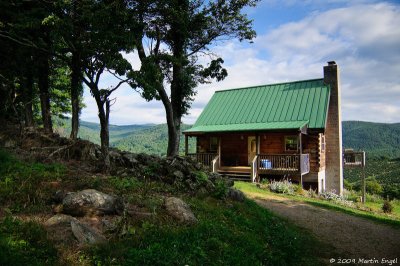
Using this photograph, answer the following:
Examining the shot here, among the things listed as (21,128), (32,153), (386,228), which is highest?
(21,128)

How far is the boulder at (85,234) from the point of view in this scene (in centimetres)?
487

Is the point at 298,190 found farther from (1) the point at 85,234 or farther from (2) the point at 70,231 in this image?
(2) the point at 70,231

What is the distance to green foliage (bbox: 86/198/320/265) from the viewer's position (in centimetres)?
486

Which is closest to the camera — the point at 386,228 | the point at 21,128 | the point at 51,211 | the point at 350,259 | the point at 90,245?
→ the point at 90,245

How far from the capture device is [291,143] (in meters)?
23.7

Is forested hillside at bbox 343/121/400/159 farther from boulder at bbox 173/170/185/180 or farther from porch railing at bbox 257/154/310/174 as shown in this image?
boulder at bbox 173/170/185/180

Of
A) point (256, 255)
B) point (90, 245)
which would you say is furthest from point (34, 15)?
point (256, 255)

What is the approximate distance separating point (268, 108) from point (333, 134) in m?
5.90

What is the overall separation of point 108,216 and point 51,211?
110cm

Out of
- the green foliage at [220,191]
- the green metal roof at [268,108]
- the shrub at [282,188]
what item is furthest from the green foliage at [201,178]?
the green metal roof at [268,108]

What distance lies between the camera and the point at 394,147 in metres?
171

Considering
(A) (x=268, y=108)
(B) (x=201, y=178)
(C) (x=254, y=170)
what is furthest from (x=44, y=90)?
(A) (x=268, y=108)

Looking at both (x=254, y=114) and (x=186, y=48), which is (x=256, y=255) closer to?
(x=186, y=48)

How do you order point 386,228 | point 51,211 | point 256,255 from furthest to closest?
point 386,228 → point 256,255 → point 51,211
